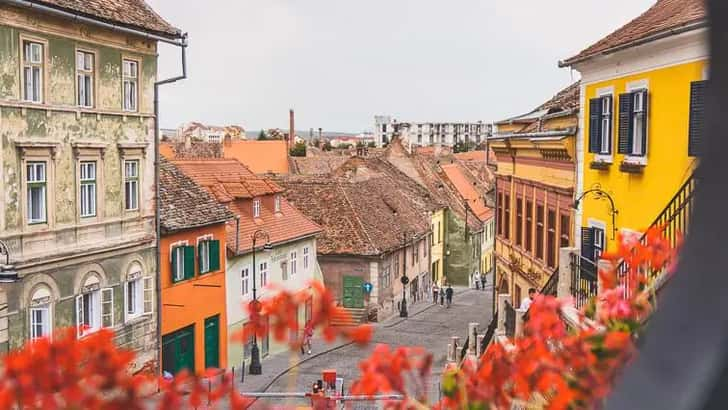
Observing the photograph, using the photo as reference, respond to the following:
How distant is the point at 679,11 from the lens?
1448cm

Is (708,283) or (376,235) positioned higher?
(708,283)

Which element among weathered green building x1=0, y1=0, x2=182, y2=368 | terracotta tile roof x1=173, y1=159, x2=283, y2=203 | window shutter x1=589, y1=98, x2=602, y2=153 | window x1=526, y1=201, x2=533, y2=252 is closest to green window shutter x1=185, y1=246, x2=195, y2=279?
weathered green building x1=0, y1=0, x2=182, y2=368

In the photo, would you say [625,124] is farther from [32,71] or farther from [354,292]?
[354,292]

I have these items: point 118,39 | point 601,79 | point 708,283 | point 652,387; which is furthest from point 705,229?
point 118,39

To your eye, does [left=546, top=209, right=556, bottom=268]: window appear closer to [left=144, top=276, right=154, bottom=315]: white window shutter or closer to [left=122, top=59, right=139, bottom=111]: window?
[left=144, top=276, right=154, bottom=315]: white window shutter

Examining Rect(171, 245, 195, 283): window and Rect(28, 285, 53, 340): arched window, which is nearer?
Rect(28, 285, 53, 340): arched window

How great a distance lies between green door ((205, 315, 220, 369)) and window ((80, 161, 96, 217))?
7120 mm

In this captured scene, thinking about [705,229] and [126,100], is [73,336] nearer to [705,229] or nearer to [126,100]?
[705,229]

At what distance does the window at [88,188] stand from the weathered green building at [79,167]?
3 cm

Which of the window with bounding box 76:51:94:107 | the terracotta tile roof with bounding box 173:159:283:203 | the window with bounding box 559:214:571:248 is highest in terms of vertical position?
the window with bounding box 76:51:94:107

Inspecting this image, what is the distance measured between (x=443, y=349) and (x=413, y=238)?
12498 mm

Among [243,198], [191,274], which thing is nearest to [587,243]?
[191,274]

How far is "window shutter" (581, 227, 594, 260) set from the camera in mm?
17359

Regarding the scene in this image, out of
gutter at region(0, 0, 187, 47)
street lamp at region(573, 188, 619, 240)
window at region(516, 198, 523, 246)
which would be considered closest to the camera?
street lamp at region(573, 188, 619, 240)
